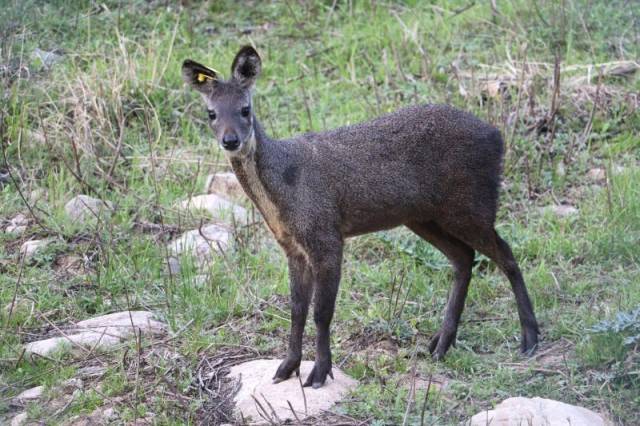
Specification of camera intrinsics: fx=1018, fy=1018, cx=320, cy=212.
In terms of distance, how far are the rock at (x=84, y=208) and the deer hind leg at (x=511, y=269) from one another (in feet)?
9.83

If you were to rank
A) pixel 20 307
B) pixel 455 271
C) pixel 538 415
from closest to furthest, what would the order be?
1. pixel 538 415
2. pixel 455 271
3. pixel 20 307

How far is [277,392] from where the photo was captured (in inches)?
221

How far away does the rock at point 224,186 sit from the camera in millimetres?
8555

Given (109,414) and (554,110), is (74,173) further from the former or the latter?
(554,110)

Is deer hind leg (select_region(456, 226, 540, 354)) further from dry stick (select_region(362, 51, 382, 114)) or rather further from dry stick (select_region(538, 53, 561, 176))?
dry stick (select_region(362, 51, 382, 114))

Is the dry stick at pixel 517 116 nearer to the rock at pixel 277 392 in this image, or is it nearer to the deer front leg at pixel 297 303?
the deer front leg at pixel 297 303

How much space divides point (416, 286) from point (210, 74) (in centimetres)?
226

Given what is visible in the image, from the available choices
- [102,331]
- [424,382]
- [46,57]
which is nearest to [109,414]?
[102,331]

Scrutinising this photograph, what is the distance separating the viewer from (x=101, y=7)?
36.3ft

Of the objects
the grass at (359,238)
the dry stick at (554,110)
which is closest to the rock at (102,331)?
the grass at (359,238)

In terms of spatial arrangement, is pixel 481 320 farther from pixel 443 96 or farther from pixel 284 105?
pixel 284 105

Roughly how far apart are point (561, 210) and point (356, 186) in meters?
2.57

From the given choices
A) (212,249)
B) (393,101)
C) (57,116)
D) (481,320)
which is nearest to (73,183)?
(57,116)

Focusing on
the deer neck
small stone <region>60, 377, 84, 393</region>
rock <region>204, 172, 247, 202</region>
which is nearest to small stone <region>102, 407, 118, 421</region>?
small stone <region>60, 377, 84, 393</region>
